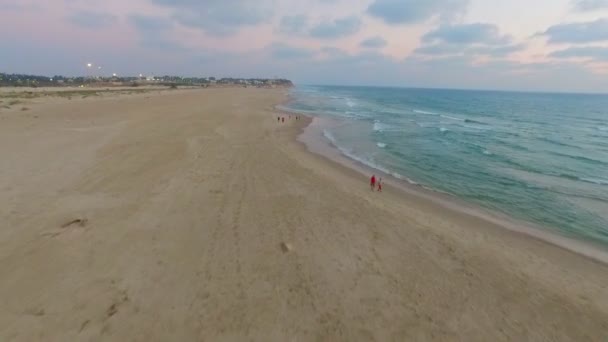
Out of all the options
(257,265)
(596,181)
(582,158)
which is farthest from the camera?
(582,158)

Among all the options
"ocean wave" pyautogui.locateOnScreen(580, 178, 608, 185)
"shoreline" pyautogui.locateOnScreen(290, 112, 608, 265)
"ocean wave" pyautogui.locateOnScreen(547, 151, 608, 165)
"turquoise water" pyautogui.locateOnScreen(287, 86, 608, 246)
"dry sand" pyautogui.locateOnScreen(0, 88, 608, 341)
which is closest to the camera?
"dry sand" pyautogui.locateOnScreen(0, 88, 608, 341)

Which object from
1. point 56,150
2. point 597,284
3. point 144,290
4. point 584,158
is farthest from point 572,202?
point 56,150

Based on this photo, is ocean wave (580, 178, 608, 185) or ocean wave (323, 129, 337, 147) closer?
ocean wave (580, 178, 608, 185)

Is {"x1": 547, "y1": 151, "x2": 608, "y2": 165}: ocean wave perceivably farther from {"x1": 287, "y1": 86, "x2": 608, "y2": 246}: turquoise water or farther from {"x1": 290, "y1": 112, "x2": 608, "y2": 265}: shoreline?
{"x1": 290, "y1": 112, "x2": 608, "y2": 265}: shoreline

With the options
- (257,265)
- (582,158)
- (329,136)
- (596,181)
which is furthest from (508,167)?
(257,265)

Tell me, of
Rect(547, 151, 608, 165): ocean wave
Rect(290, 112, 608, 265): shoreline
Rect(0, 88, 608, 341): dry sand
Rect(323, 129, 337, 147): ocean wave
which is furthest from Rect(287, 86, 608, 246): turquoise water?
Rect(0, 88, 608, 341): dry sand

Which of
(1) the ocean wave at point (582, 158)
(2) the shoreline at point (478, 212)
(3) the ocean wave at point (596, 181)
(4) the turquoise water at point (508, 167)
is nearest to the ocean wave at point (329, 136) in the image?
(4) the turquoise water at point (508, 167)

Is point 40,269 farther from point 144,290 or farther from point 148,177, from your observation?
point 148,177

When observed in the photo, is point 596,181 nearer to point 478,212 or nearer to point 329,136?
point 478,212
